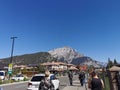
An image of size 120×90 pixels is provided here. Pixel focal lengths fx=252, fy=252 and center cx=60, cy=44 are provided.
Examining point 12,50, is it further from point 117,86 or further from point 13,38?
point 117,86

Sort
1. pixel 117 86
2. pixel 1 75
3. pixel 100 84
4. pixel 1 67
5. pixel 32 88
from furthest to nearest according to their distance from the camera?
1. pixel 1 67
2. pixel 1 75
3. pixel 32 88
4. pixel 117 86
5. pixel 100 84

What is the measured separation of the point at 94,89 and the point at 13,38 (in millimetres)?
51415

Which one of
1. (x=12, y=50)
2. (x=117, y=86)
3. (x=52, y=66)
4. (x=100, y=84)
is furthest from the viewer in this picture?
(x=52, y=66)

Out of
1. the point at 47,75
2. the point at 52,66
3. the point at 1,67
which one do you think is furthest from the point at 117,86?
the point at 52,66

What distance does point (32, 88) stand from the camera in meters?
19.3

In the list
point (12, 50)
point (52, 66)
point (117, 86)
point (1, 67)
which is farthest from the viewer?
point (52, 66)

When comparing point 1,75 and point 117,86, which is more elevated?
point 1,75

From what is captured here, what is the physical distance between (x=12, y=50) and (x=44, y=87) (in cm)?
4850

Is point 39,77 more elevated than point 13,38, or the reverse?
point 13,38

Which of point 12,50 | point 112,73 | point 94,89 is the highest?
point 12,50

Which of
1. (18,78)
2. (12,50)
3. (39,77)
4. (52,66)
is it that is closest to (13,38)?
(12,50)

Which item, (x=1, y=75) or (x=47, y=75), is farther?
(x=1, y=75)

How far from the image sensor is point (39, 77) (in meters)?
20.4

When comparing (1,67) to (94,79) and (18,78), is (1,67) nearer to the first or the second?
(18,78)
